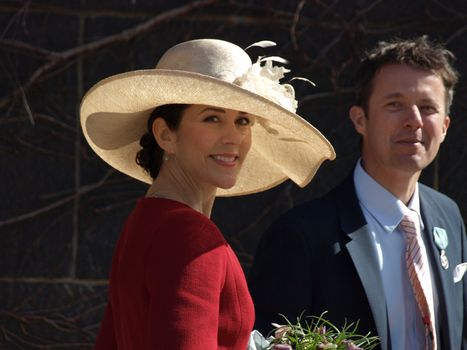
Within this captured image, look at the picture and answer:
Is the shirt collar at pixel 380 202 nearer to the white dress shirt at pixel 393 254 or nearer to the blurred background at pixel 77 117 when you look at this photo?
the white dress shirt at pixel 393 254

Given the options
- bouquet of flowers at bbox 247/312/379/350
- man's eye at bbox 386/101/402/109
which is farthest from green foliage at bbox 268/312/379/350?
man's eye at bbox 386/101/402/109

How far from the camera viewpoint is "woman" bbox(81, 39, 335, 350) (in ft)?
7.78

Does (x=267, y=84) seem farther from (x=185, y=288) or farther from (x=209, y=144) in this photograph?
(x=185, y=288)

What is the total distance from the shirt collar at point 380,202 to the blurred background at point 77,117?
116 centimetres

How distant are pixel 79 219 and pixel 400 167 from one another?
5.40 feet

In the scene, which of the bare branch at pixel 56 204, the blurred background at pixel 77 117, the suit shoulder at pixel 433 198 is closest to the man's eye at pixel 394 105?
the suit shoulder at pixel 433 198

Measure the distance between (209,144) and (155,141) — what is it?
202 mm

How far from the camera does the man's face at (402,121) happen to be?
11.6 feet

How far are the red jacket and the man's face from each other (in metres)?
1.16

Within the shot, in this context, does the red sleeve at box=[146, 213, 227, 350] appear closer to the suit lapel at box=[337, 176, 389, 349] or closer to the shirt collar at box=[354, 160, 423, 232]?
the suit lapel at box=[337, 176, 389, 349]

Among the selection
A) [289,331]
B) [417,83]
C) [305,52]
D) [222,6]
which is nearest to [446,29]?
[305,52]

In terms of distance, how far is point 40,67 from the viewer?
182 inches

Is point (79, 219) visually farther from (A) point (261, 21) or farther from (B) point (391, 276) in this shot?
(B) point (391, 276)

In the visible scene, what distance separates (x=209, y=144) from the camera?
103 inches
